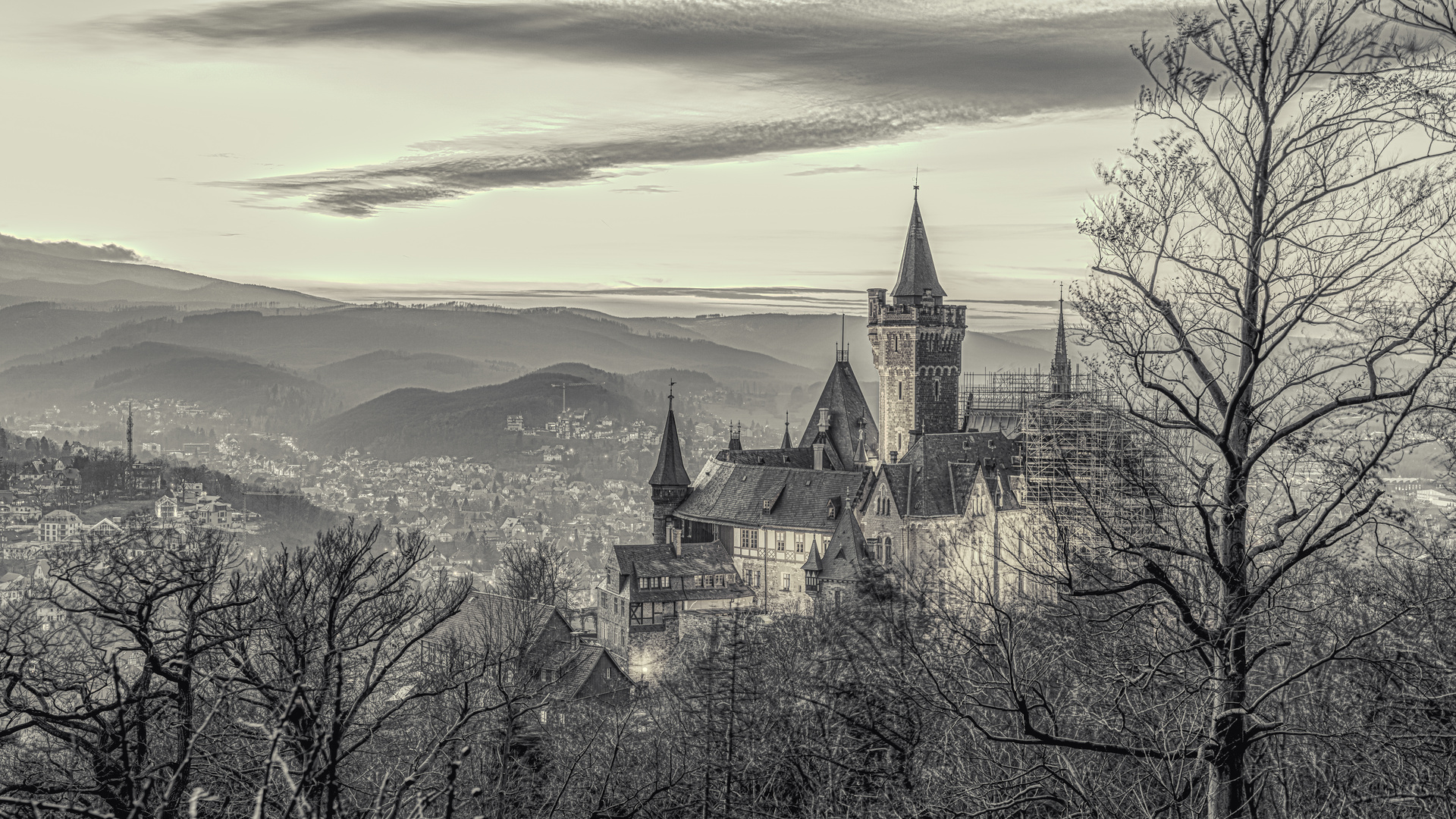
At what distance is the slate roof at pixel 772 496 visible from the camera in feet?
223

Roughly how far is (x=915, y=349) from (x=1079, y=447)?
48.4 metres

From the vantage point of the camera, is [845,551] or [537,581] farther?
[845,551]

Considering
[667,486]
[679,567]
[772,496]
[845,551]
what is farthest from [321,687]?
[667,486]

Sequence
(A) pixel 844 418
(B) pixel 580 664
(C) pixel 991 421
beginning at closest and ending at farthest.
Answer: (B) pixel 580 664 → (A) pixel 844 418 → (C) pixel 991 421

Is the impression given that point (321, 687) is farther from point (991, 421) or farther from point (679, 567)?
point (991, 421)

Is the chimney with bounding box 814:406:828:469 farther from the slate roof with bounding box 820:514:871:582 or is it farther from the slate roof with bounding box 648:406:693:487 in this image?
the slate roof with bounding box 820:514:871:582

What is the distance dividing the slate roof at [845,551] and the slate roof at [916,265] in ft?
76.5

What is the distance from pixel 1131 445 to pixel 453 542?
5554 inches

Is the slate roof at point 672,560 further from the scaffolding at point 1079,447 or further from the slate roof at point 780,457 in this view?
the scaffolding at point 1079,447

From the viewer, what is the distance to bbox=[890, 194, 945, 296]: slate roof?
8162 centimetres

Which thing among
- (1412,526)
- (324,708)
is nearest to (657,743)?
(324,708)

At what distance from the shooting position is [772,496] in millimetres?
70250

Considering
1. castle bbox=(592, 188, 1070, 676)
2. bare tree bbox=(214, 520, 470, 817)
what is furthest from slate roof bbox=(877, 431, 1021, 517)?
bare tree bbox=(214, 520, 470, 817)

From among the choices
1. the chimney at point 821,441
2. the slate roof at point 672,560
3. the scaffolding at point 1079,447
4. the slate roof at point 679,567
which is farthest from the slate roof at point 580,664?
the chimney at point 821,441
